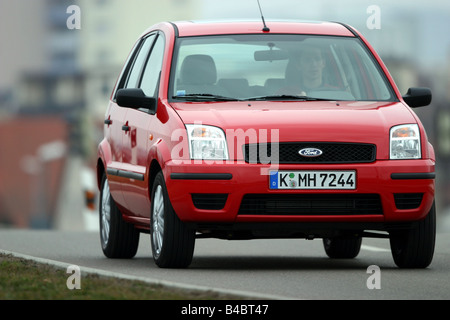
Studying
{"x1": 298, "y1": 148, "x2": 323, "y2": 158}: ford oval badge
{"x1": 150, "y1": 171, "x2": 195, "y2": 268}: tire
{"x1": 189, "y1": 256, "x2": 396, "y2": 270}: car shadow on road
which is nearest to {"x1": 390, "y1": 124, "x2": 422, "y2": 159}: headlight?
{"x1": 298, "y1": 148, "x2": 323, "y2": 158}: ford oval badge

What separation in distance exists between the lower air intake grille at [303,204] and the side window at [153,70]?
1514mm

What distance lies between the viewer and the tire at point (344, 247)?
11.7 metres

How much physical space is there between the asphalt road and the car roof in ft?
5.96

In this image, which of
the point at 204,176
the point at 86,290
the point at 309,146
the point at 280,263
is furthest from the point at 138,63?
the point at 86,290

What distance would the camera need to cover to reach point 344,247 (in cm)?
1178

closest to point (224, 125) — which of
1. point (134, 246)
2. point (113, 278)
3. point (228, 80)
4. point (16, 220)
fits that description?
point (228, 80)

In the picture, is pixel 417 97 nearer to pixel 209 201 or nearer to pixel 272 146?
pixel 272 146

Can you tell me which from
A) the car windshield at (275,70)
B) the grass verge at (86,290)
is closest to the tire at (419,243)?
the car windshield at (275,70)

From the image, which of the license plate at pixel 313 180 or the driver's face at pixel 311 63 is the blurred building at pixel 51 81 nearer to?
the driver's face at pixel 311 63

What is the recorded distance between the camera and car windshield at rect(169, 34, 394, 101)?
10078 mm

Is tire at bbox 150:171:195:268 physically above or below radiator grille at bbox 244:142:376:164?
below

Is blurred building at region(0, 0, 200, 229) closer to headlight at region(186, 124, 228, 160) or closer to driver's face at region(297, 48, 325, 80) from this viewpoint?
driver's face at region(297, 48, 325, 80)
